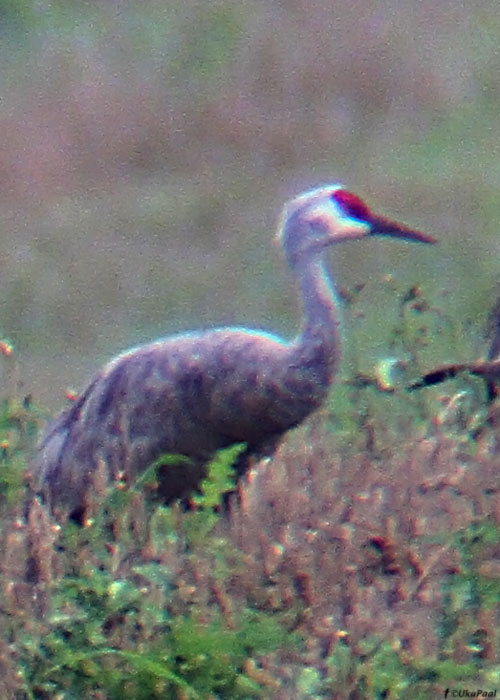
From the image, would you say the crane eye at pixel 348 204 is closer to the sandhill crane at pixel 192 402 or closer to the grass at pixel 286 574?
the sandhill crane at pixel 192 402

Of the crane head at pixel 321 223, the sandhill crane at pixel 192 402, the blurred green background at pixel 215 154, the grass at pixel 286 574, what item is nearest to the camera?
the grass at pixel 286 574

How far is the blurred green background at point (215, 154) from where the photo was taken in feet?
32.1

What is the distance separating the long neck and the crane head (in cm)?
6

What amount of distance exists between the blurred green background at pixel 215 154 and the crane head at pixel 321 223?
5.26ft

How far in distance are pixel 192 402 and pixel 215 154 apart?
5983mm

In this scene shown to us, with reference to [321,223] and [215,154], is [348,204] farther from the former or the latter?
[215,154]

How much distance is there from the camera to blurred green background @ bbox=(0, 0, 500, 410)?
9.78 m

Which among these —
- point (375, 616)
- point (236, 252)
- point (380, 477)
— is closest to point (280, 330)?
point (236, 252)

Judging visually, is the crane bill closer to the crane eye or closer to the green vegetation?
the crane eye

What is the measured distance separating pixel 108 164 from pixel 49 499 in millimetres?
5945

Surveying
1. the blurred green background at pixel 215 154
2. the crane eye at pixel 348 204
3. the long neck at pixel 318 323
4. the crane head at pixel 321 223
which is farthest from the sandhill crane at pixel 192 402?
the blurred green background at pixel 215 154

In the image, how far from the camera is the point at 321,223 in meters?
6.76

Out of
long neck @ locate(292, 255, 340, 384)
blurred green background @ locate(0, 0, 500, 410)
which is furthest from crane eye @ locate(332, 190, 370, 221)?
blurred green background @ locate(0, 0, 500, 410)

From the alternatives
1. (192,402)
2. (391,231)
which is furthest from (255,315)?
(192,402)
